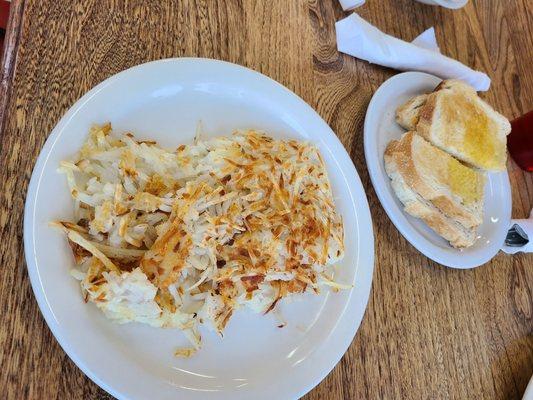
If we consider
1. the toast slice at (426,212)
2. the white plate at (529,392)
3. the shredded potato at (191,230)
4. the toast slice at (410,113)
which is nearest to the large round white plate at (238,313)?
the shredded potato at (191,230)

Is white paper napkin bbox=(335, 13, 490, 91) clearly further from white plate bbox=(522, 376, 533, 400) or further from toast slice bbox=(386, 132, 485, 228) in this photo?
white plate bbox=(522, 376, 533, 400)

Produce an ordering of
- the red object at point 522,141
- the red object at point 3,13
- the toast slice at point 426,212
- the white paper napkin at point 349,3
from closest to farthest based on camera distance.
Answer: the red object at point 3,13 < the toast slice at point 426,212 < the white paper napkin at point 349,3 < the red object at point 522,141

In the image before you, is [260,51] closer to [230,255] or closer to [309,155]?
[309,155]

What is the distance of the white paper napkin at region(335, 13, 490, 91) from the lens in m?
1.59

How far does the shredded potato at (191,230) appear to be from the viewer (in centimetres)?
95

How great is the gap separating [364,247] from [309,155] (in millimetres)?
329

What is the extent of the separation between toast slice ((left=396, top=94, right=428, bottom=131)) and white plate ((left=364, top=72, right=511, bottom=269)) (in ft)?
0.07

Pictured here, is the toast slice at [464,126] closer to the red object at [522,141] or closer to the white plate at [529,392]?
the red object at [522,141]

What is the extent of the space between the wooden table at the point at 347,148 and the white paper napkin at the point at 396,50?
47mm

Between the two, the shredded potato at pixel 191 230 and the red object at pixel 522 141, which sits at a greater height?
the shredded potato at pixel 191 230

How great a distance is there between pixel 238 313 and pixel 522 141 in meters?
1.45

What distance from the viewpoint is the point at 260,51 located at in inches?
57.6

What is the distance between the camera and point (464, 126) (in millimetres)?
1655

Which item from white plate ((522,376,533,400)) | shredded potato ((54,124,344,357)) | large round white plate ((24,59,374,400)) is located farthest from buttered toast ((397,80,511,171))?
white plate ((522,376,533,400))
